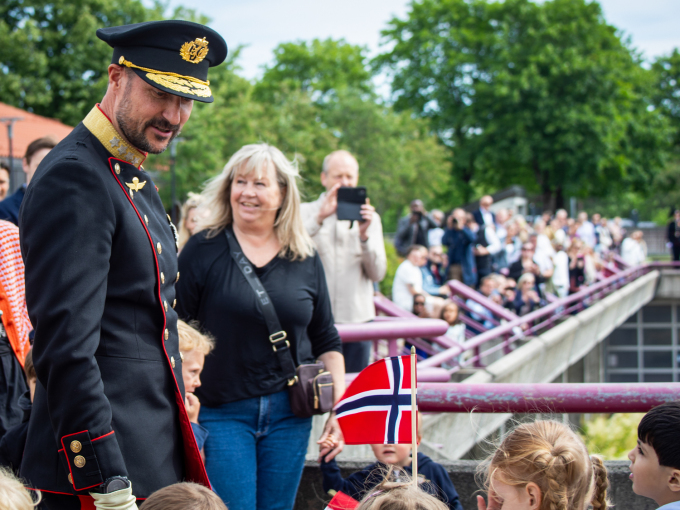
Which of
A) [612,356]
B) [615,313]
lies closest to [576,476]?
[615,313]

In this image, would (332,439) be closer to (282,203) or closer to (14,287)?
(282,203)

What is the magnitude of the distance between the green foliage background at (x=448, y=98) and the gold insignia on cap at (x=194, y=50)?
75.3 ft

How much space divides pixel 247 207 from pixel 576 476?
172 centimetres

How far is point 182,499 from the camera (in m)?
1.91

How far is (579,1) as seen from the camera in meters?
36.9

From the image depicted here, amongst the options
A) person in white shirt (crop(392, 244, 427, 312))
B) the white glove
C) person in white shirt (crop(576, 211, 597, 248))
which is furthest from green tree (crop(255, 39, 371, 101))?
the white glove

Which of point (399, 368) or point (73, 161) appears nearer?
point (73, 161)

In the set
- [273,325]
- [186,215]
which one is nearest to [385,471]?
[273,325]

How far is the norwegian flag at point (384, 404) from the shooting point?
7.62ft

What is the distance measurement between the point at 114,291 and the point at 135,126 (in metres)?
0.46

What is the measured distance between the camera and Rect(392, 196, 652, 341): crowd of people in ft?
28.6

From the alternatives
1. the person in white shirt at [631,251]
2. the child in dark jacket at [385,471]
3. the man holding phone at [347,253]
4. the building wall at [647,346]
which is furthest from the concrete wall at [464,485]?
the building wall at [647,346]

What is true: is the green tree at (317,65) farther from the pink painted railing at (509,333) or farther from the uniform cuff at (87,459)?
the uniform cuff at (87,459)

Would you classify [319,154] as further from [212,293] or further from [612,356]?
[212,293]
